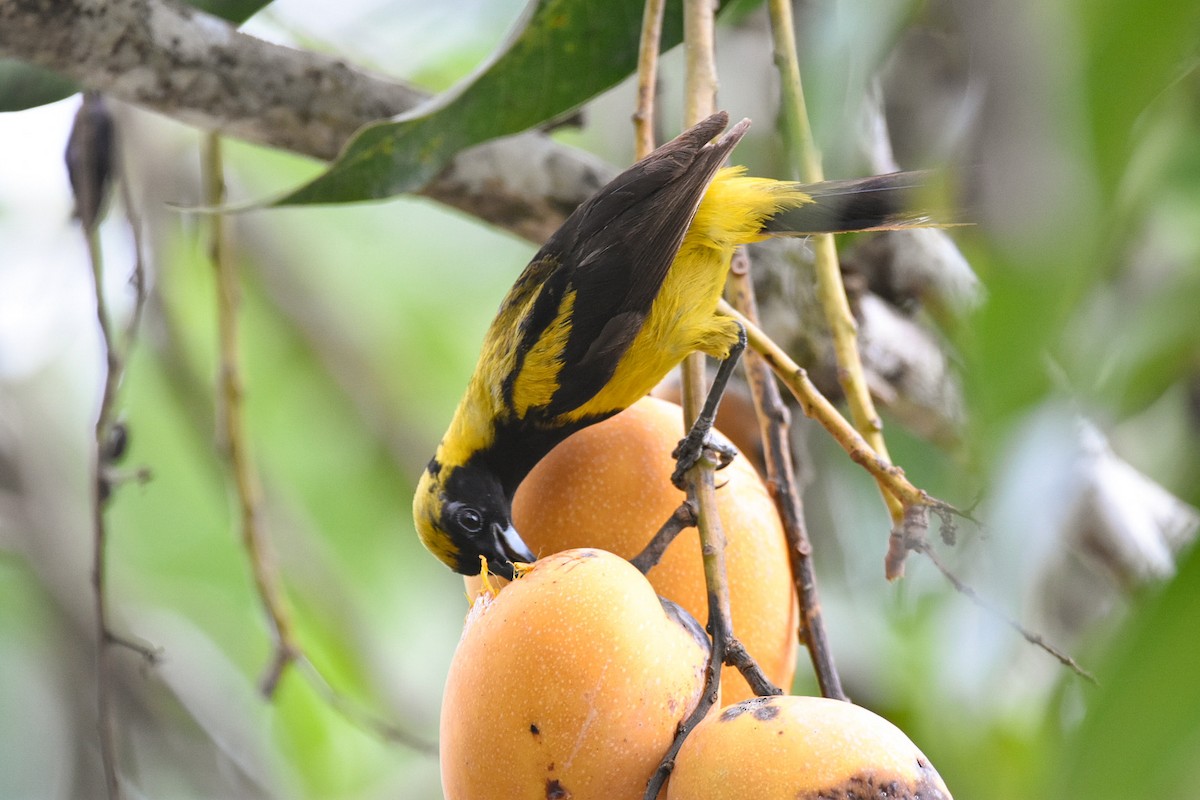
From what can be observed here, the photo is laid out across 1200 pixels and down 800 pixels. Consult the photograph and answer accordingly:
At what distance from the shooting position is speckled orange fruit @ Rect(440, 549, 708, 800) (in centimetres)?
102

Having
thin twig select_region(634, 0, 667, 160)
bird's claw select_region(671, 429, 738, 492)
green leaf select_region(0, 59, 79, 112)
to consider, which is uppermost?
thin twig select_region(634, 0, 667, 160)

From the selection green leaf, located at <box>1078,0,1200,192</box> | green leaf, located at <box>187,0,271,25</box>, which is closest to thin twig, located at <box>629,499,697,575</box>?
green leaf, located at <box>1078,0,1200,192</box>

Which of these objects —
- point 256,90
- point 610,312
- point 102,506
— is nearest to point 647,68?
point 610,312

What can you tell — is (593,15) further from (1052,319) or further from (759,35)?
(1052,319)

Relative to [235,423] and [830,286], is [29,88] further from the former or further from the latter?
[830,286]

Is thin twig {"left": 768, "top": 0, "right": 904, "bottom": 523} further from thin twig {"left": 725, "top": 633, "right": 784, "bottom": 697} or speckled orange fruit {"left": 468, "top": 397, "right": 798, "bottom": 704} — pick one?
thin twig {"left": 725, "top": 633, "right": 784, "bottom": 697}

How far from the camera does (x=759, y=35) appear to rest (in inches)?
102

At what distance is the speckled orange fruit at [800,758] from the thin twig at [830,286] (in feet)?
1.17

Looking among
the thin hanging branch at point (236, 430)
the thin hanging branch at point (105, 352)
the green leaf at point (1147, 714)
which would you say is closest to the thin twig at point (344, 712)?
the thin hanging branch at point (236, 430)

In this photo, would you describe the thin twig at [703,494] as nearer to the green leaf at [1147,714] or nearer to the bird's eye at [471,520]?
the bird's eye at [471,520]

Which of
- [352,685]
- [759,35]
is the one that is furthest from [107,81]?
[352,685]

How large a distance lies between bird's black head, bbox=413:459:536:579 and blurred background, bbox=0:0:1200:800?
51cm

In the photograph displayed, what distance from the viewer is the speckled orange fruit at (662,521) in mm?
1244

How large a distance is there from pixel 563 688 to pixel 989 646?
60 centimetres
